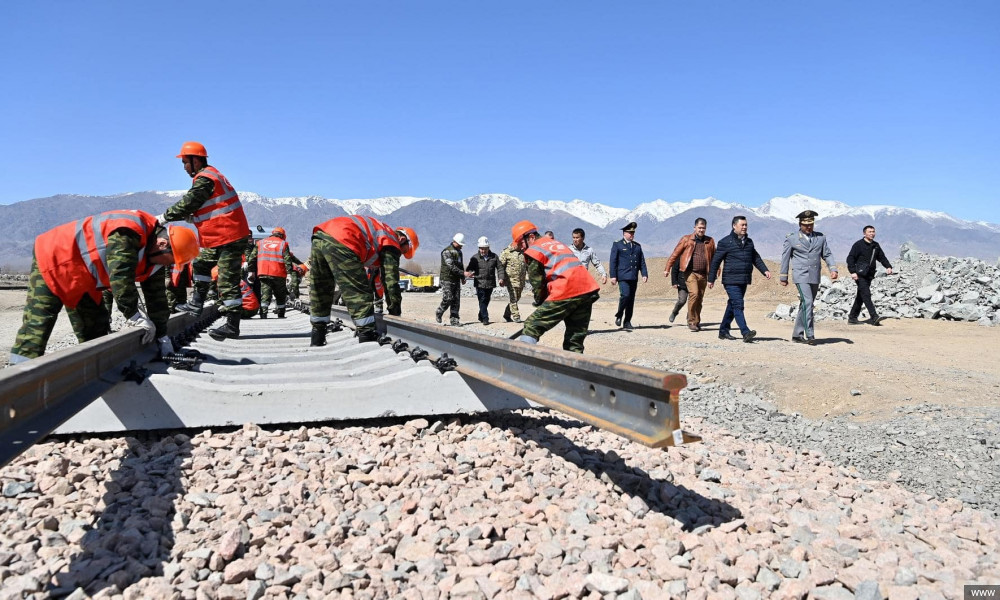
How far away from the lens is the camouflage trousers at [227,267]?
676 centimetres

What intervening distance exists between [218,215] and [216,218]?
0.04 m

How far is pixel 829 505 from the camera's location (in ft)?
8.99

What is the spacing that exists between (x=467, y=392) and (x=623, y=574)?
178 centimetres

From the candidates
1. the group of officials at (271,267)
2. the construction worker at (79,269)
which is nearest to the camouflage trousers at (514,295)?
the group of officials at (271,267)

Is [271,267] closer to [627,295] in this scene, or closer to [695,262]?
[627,295]

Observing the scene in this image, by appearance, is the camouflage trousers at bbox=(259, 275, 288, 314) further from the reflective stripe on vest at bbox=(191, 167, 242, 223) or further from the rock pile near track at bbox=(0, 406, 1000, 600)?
the rock pile near track at bbox=(0, 406, 1000, 600)

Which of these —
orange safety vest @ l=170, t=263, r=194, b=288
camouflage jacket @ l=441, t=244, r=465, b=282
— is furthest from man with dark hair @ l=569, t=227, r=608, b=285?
orange safety vest @ l=170, t=263, r=194, b=288

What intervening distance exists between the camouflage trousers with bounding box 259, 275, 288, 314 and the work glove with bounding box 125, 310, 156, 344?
7107mm

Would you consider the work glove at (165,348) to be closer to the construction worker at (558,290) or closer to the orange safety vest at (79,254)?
the orange safety vest at (79,254)

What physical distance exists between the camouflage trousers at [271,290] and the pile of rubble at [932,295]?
1037 cm

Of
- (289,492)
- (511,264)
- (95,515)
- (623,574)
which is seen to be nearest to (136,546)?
(95,515)

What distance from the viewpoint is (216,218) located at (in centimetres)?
646

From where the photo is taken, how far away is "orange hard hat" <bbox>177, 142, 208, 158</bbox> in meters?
6.46

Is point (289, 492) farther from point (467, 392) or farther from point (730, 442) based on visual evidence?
point (730, 442)
